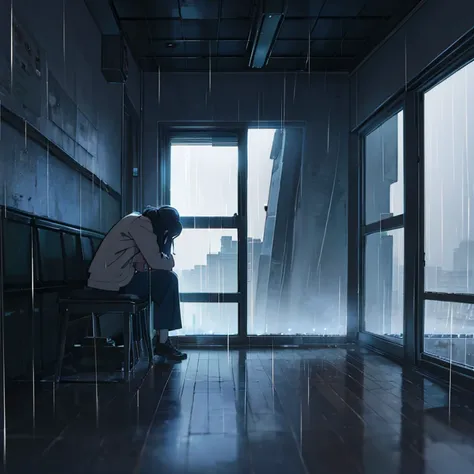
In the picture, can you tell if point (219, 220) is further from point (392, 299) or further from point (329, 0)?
point (329, 0)

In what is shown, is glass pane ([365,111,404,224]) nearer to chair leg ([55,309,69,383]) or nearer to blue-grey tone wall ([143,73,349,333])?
blue-grey tone wall ([143,73,349,333])

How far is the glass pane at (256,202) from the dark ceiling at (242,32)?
737 mm

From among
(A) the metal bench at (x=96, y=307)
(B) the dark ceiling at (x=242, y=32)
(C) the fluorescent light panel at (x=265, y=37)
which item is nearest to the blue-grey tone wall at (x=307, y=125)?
(B) the dark ceiling at (x=242, y=32)

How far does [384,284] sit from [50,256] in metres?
2.92

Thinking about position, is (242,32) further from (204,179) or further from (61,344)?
(61,344)

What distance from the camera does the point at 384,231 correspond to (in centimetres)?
474

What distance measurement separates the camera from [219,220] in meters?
5.37

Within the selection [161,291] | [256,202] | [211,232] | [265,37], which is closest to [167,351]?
[161,291]

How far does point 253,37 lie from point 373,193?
1.84 m

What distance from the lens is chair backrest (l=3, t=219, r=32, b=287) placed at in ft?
8.50

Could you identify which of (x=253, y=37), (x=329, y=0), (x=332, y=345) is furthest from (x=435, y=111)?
(x=332, y=345)

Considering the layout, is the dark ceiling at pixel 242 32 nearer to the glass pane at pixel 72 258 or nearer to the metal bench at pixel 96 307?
the glass pane at pixel 72 258

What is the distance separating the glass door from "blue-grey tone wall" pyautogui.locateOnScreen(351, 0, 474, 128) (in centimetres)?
123

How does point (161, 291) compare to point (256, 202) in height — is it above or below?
below
